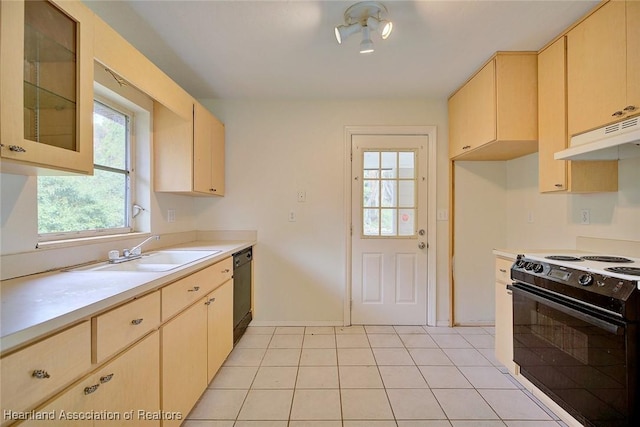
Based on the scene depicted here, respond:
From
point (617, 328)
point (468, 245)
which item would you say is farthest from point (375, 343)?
point (617, 328)

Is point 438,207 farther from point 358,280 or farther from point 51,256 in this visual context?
point 51,256

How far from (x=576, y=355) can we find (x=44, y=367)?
2195 millimetres

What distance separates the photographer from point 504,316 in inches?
76.7

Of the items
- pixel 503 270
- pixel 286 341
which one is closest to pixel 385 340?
pixel 286 341

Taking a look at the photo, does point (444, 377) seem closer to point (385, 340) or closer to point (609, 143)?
point (385, 340)

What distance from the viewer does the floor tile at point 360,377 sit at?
188cm

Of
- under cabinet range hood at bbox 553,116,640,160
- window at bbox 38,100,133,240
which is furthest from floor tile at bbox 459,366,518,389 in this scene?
window at bbox 38,100,133,240

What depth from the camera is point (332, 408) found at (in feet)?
5.41

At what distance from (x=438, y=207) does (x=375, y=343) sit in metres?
1.51

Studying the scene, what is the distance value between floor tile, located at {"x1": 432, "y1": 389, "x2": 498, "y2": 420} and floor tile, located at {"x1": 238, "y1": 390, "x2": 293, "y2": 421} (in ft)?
3.21

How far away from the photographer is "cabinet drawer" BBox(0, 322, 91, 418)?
0.67m

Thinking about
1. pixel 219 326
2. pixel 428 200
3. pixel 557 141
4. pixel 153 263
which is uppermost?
pixel 557 141

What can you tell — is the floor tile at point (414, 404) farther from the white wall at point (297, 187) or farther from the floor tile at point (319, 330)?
the white wall at point (297, 187)

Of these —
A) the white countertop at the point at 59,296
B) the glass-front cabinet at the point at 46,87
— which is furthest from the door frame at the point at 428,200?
the glass-front cabinet at the point at 46,87
